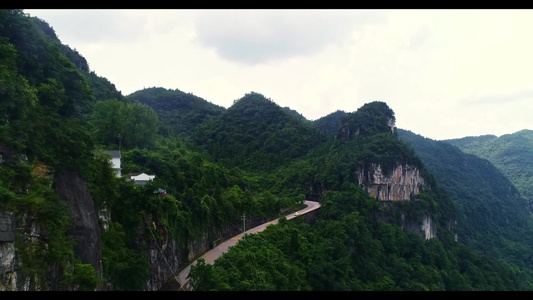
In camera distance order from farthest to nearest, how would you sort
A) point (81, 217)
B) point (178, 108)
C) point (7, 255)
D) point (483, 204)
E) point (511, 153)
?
point (511, 153) → point (178, 108) → point (483, 204) → point (81, 217) → point (7, 255)

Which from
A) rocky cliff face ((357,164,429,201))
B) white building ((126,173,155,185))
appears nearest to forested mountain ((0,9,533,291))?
rocky cliff face ((357,164,429,201))

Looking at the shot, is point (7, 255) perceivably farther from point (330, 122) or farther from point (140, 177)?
point (330, 122)

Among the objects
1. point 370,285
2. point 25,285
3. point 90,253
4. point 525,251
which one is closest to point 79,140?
point 90,253

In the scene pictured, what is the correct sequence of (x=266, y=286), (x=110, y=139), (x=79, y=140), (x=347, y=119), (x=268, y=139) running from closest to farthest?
(x=79, y=140) → (x=266, y=286) → (x=110, y=139) → (x=347, y=119) → (x=268, y=139)

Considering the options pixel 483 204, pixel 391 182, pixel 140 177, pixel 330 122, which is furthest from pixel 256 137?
pixel 483 204

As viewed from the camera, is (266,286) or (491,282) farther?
(491,282)

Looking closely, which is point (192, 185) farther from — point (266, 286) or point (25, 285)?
point (25, 285)

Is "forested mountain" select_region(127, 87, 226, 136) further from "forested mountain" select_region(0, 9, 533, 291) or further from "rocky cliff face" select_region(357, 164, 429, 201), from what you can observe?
"rocky cliff face" select_region(357, 164, 429, 201)

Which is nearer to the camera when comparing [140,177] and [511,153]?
[140,177]
